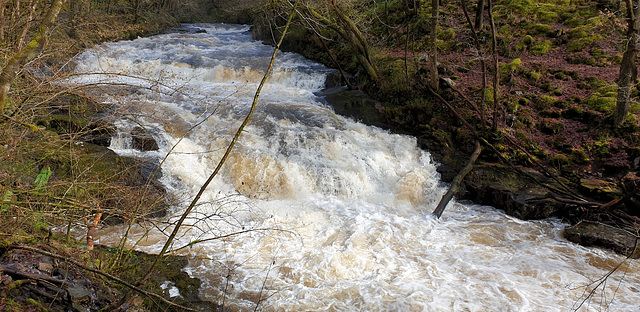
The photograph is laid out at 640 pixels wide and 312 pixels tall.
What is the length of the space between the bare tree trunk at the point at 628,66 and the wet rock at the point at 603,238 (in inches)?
141

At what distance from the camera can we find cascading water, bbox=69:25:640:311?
4801mm

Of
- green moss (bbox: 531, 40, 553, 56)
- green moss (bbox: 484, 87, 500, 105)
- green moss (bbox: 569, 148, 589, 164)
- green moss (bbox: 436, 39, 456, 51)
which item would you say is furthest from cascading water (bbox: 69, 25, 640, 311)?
green moss (bbox: 531, 40, 553, 56)

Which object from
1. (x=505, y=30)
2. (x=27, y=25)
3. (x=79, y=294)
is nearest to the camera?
(x=79, y=294)

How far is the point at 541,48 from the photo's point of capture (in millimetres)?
12461

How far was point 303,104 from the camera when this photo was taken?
38.1 ft

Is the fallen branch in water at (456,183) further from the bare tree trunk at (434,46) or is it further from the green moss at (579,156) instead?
the bare tree trunk at (434,46)

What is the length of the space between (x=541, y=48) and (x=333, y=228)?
1037cm

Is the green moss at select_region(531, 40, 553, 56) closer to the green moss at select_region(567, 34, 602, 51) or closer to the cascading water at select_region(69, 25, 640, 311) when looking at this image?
the green moss at select_region(567, 34, 602, 51)

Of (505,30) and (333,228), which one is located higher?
(505,30)

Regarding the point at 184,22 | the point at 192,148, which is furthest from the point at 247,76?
the point at 184,22

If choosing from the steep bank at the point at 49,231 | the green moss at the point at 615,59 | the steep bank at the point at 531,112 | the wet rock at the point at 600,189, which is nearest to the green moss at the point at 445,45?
the steep bank at the point at 531,112

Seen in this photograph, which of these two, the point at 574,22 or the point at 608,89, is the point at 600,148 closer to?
the point at 608,89

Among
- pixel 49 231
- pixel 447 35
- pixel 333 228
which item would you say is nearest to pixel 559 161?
pixel 333 228

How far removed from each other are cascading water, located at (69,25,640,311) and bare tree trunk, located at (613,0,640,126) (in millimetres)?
3731
